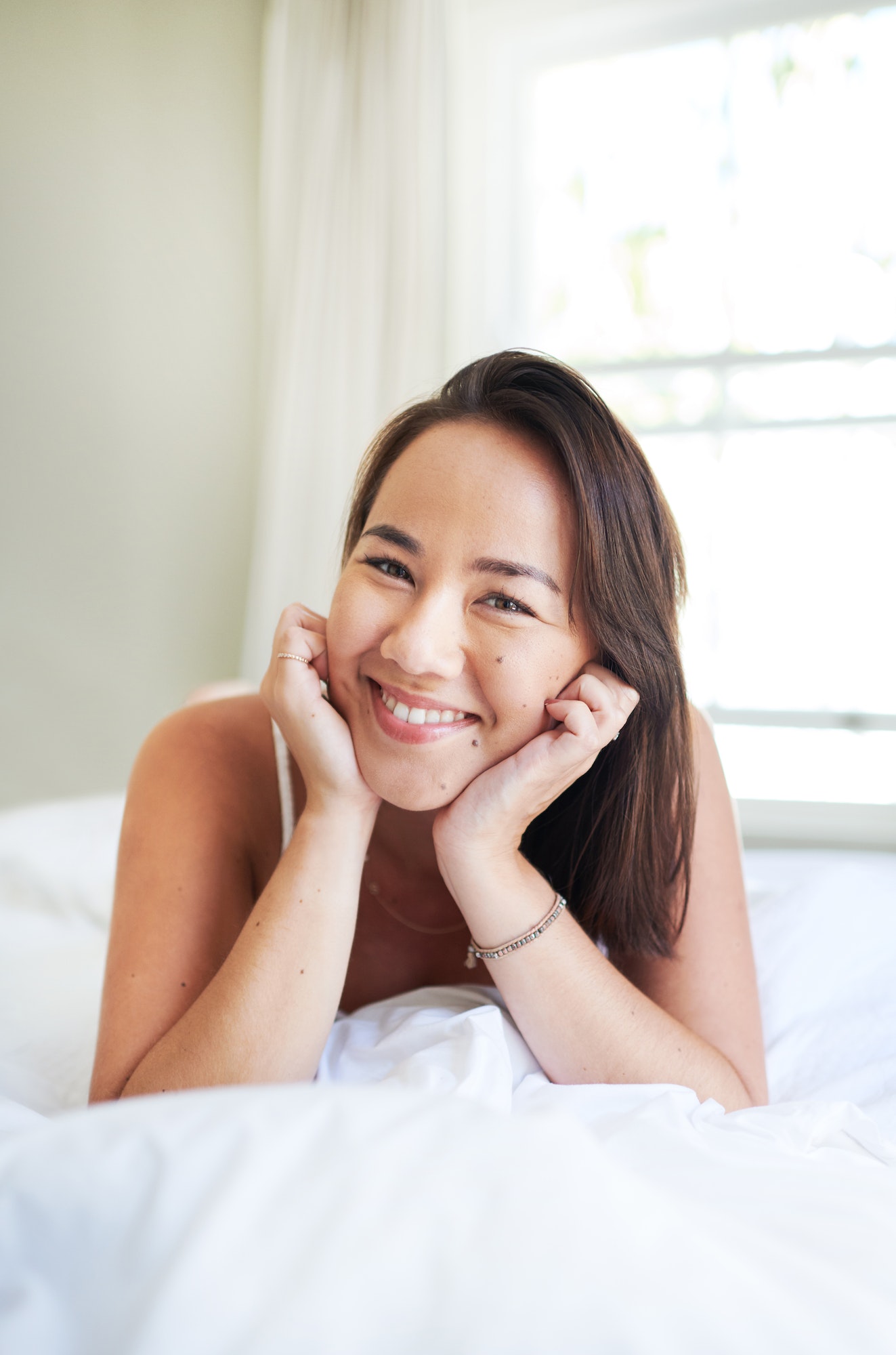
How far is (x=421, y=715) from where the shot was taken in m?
1.11

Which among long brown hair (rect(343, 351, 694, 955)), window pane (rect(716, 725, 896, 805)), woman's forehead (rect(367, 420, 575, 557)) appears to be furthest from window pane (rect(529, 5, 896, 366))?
woman's forehead (rect(367, 420, 575, 557))

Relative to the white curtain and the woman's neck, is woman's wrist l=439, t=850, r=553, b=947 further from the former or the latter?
the white curtain

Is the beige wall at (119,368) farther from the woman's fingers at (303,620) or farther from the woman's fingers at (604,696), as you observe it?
the woman's fingers at (604,696)

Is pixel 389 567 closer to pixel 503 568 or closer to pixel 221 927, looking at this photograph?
pixel 503 568

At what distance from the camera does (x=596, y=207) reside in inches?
Answer: 130

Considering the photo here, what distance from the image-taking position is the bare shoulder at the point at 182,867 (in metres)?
1.08

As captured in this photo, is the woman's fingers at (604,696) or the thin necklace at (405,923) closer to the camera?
the woman's fingers at (604,696)

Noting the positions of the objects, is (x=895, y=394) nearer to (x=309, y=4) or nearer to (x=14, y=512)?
(x=309, y=4)

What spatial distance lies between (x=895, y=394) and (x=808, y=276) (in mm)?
469

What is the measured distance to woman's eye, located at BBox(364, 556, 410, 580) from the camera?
115 centimetres

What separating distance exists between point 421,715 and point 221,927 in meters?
0.37

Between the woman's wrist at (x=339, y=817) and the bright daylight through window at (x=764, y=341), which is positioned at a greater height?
the bright daylight through window at (x=764, y=341)

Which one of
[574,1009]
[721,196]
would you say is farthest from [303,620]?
[721,196]

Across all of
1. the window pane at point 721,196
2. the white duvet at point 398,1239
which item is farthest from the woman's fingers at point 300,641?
the window pane at point 721,196
